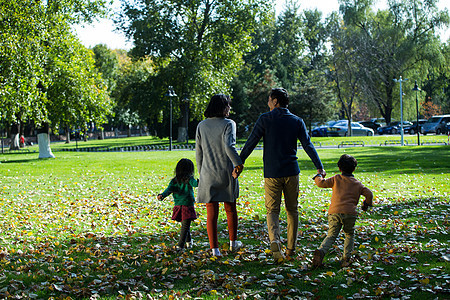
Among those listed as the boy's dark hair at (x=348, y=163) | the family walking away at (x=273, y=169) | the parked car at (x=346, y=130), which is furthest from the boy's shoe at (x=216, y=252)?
the parked car at (x=346, y=130)

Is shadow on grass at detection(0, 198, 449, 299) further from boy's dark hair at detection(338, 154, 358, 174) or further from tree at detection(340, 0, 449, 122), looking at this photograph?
tree at detection(340, 0, 449, 122)

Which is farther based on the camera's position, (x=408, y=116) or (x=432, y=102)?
(x=432, y=102)

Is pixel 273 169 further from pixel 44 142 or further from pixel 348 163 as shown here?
pixel 44 142

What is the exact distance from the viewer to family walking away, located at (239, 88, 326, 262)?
5645 millimetres

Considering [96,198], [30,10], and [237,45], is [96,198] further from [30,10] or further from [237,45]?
[237,45]

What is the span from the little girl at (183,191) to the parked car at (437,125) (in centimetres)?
4907

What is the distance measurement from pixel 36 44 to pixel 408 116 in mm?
38791

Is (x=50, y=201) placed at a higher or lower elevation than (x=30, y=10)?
lower

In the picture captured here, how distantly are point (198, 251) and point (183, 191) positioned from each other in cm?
81

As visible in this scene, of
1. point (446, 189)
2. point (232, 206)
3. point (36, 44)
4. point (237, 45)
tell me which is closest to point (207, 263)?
point (232, 206)

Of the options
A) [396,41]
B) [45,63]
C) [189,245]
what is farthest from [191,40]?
[189,245]

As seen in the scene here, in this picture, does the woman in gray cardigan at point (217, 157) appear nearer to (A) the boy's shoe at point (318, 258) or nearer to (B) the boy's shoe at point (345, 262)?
(A) the boy's shoe at point (318, 258)

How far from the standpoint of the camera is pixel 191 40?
38656 mm

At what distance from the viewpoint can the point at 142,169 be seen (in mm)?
19703
